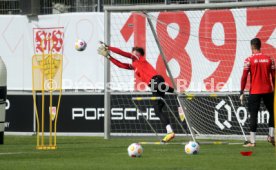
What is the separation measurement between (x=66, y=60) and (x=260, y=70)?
8128 mm

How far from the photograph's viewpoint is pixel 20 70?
26.4 meters

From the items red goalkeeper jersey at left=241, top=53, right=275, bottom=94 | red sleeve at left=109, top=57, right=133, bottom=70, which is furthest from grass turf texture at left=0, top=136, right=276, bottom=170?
red sleeve at left=109, top=57, right=133, bottom=70

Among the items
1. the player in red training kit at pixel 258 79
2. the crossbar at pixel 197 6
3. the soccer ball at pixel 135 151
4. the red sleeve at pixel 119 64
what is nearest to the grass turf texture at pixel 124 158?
the soccer ball at pixel 135 151

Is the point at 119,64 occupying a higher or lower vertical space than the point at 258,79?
higher

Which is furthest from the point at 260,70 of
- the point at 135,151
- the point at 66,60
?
the point at 66,60

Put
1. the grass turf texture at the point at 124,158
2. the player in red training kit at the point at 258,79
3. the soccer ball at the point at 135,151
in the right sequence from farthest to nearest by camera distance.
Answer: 1. the player in red training kit at the point at 258,79
2. the soccer ball at the point at 135,151
3. the grass turf texture at the point at 124,158

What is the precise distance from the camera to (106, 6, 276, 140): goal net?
22781mm

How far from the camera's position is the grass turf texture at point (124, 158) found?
1381 centimetres

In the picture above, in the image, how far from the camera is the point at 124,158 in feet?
51.1

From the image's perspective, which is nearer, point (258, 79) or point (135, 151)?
point (135, 151)

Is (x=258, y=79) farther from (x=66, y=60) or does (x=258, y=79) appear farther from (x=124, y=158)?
(x=66, y=60)

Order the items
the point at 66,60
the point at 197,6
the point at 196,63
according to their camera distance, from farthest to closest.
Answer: the point at 66,60, the point at 196,63, the point at 197,6

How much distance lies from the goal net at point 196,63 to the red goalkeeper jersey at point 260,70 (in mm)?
3033

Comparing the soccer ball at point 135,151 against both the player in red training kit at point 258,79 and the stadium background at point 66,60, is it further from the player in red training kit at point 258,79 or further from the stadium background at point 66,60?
the stadium background at point 66,60
